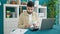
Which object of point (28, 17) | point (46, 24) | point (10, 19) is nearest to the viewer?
point (46, 24)

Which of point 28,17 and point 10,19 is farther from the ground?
point 28,17

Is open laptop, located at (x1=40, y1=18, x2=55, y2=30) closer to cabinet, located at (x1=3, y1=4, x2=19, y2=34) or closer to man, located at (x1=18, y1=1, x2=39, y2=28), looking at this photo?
man, located at (x1=18, y1=1, x2=39, y2=28)

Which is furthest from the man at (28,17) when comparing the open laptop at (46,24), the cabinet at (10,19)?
the cabinet at (10,19)

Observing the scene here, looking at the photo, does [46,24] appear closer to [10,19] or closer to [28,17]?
[28,17]

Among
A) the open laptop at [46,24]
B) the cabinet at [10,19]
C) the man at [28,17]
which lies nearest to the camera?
the open laptop at [46,24]

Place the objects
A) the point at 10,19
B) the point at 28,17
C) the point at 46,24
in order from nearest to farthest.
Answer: the point at 46,24 < the point at 28,17 < the point at 10,19

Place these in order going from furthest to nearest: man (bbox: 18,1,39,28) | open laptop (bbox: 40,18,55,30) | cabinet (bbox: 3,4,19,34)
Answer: cabinet (bbox: 3,4,19,34), man (bbox: 18,1,39,28), open laptop (bbox: 40,18,55,30)

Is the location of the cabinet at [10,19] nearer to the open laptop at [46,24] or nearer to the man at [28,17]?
the man at [28,17]

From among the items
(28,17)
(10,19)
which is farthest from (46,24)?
(10,19)

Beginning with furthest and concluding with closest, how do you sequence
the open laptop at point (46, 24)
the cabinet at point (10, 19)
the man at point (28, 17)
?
the cabinet at point (10, 19), the man at point (28, 17), the open laptop at point (46, 24)

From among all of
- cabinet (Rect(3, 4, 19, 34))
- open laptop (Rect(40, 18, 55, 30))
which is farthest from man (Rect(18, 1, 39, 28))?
cabinet (Rect(3, 4, 19, 34))

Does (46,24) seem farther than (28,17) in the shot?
No

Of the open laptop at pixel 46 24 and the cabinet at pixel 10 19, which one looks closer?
the open laptop at pixel 46 24

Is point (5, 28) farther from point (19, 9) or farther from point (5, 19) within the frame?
point (19, 9)
